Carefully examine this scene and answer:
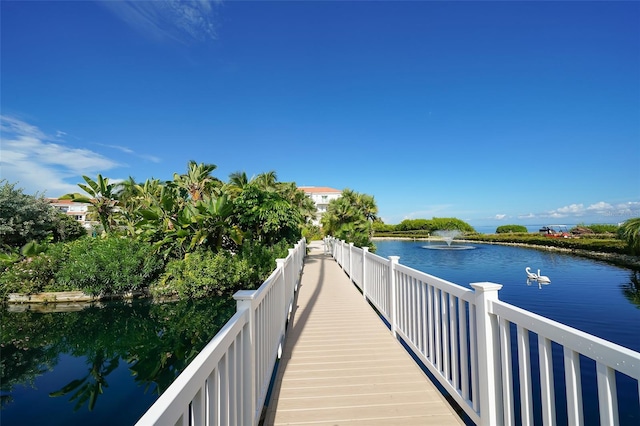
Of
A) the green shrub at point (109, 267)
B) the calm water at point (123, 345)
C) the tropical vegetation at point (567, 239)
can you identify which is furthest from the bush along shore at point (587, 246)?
the green shrub at point (109, 267)

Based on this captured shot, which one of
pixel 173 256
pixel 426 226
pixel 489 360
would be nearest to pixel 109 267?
pixel 173 256

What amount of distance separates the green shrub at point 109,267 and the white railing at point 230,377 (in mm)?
9569

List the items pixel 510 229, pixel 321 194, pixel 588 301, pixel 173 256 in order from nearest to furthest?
pixel 588 301 → pixel 173 256 → pixel 510 229 → pixel 321 194

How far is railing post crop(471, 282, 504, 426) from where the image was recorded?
2.05 metres

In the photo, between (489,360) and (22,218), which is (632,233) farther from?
(22,218)

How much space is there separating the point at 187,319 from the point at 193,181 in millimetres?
9674

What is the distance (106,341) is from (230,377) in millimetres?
6873

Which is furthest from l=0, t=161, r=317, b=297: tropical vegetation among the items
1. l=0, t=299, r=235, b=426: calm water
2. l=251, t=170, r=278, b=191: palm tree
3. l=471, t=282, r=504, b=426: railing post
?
l=251, t=170, r=278, b=191: palm tree

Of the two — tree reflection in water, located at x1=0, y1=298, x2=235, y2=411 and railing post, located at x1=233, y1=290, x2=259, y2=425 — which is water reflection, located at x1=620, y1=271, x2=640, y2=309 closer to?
railing post, located at x1=233, y1=290, x2=259, y2=425

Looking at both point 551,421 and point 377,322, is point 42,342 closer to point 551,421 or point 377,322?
point 377,322

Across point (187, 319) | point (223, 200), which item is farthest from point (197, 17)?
point (187, 319)

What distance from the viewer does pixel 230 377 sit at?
1901 mm

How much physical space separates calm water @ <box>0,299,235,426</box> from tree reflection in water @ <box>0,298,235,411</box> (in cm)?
2

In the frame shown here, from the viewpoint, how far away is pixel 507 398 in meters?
1.92
